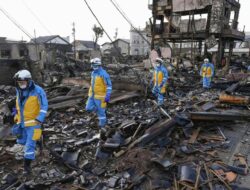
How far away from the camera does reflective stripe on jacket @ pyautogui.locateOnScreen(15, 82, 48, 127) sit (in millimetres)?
4578

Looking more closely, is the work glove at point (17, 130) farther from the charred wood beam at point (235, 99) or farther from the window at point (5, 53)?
the window at point (5, 53)

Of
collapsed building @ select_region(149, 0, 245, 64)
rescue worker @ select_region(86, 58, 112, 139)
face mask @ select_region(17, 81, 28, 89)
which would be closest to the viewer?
face mask @ select_region(17, 81, 28, 89)

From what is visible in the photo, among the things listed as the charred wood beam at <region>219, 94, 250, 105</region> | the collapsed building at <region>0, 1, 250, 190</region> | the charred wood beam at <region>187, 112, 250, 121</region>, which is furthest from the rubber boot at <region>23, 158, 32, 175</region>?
the charred wood beam at <region>219, 94, 250, 105</region>

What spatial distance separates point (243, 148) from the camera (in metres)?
5.81

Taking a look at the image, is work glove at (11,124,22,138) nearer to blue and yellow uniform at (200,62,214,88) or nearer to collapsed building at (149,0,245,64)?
blue and yellow uniform at (200,62,214,88)

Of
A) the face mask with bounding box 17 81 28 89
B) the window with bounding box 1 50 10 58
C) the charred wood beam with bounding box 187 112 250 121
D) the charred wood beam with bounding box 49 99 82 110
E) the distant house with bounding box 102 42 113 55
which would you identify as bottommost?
the charred wood beam with bounding box 49 99 82 110

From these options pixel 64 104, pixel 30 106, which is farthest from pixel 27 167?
pixel 64 104

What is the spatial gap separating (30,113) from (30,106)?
0.43 ft

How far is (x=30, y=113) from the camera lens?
15.2ft

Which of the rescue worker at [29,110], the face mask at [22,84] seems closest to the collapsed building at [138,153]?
the rescue worker at [29,110]

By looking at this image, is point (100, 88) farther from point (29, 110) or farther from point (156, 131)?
point (29, 110)

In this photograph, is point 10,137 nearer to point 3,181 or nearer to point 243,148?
point 3,181

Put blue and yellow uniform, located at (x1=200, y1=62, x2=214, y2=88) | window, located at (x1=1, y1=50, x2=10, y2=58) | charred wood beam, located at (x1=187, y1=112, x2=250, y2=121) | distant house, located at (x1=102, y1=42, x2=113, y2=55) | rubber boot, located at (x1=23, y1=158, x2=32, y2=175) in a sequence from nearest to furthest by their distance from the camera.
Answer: rubber boot, located at (x1=23, y1=158, x2=32, y2=175), charred wood beam, located at (x1=187, y1=112, x2=250, y2=121), blue and yellow uniform, located at (x1=200, y1=62, x2=214, y2=88), window, located at (x1=1, y1=50, x2=10, y2=58), distant house, located at (x1=102, y1=42, x2=113, y2=55)

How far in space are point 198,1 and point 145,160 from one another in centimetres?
1942
